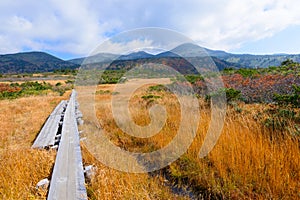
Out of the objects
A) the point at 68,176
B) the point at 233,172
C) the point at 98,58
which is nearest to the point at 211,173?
the point at 233,172

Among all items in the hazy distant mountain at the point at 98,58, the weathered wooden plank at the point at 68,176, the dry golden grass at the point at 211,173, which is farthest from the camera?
the hazy distant mountain at the point at 98,58

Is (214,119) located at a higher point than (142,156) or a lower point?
higher

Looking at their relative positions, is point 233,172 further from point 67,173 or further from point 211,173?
point 67,173

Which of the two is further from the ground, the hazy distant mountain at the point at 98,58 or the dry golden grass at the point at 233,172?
the hazy distant mountain at the point at 98,58

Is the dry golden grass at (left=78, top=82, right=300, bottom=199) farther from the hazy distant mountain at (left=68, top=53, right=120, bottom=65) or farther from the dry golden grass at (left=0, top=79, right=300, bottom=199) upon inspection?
the hazy distant mountain at (left=68, top=53, right=120, bottom=65)

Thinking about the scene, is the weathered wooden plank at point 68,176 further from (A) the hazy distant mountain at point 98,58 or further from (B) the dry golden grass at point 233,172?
(A) the hazy distant mountain at point 98,58

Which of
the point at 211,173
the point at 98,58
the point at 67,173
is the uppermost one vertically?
the point at 98,58

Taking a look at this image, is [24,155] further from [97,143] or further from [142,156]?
[142,156]

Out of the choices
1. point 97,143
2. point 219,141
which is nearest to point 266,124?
point 219,141

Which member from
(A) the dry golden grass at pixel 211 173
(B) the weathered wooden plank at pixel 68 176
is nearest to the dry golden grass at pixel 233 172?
(A) the dry golden grass at pixel 211 173

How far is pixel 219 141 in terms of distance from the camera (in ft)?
14.0

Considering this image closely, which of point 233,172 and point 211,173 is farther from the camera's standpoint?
point 211,173

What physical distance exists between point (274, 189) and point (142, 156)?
2.91 meters

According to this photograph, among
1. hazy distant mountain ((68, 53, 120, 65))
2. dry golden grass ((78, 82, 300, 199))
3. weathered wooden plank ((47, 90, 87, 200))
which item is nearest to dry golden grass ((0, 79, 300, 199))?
dry golden grass ((78, 82, 300, 199))
